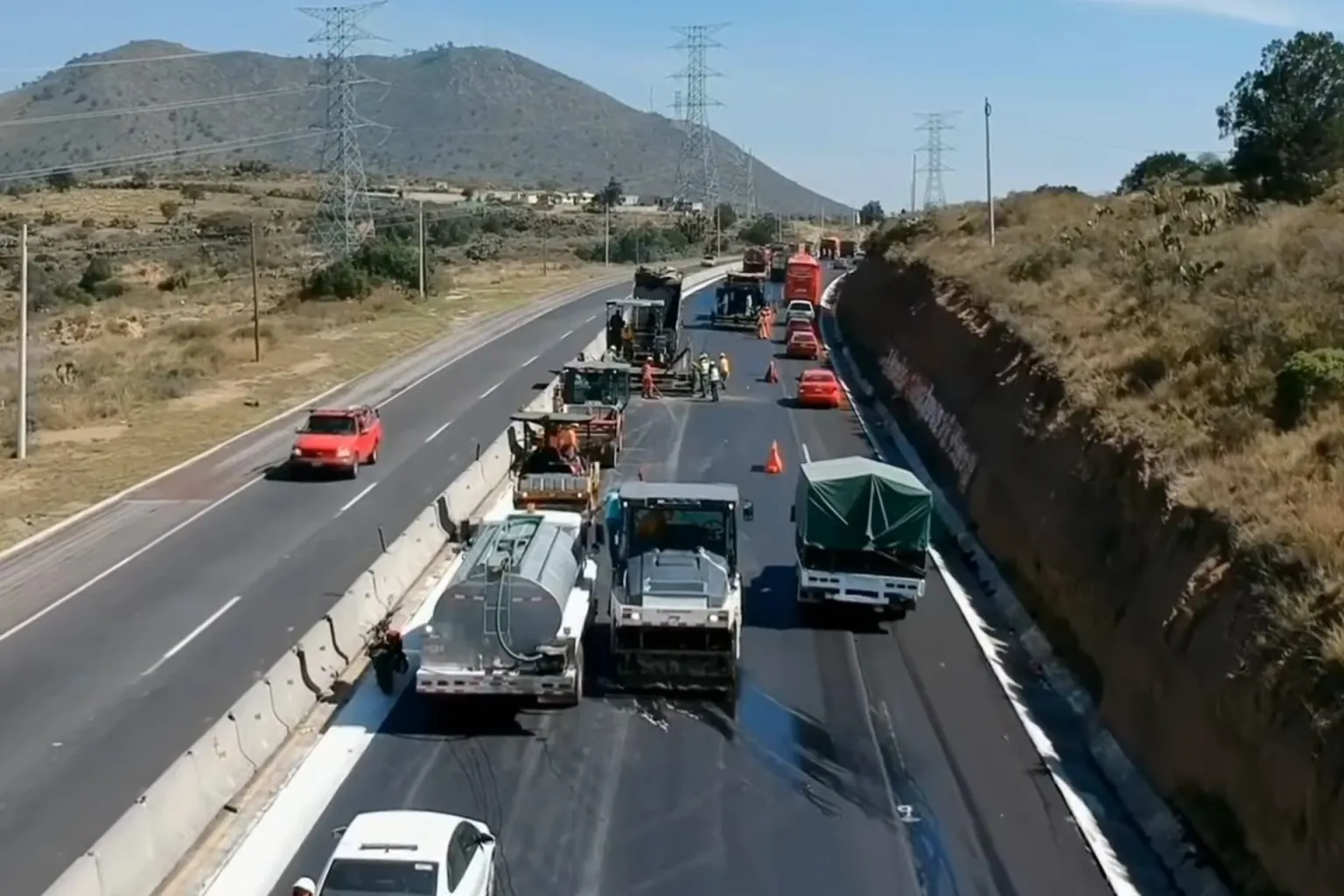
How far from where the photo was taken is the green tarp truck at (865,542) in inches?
984

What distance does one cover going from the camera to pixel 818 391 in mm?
49594

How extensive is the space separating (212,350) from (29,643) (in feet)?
124

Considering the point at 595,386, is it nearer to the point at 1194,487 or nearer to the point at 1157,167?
the point at 1194,487

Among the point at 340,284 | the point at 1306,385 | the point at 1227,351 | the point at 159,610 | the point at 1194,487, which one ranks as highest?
the point at 340,284

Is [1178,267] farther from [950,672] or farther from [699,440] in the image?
[950,672]

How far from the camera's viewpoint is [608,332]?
182 feet

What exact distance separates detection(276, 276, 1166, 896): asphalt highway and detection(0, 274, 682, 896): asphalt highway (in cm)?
307

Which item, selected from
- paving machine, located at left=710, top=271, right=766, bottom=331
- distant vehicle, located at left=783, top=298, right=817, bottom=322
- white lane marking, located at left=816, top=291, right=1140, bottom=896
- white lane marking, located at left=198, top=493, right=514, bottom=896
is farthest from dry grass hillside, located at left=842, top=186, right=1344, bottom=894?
paving machine, located at left=710, top=271, right=766, bottom=331

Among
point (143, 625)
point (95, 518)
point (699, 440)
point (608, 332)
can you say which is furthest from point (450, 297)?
point (143, 625)

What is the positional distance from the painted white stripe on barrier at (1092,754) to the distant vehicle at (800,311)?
121 feet

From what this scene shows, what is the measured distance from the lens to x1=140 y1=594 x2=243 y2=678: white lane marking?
22.7 m

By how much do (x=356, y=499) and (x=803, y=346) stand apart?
3142 cm

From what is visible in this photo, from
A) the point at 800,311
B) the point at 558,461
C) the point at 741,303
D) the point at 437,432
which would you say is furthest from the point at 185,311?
the point at 558,461

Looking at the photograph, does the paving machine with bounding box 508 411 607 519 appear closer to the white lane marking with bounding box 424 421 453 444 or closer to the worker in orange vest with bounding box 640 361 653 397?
the white lane marking with bounding box 424 421 453 444
